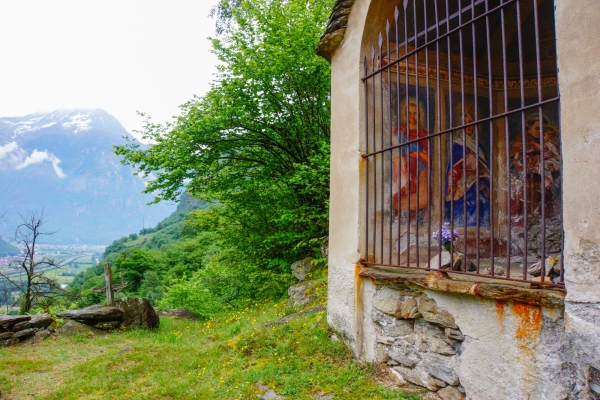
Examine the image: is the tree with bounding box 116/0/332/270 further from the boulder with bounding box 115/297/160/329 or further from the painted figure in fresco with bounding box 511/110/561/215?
the painted figure in fresco with bounding box 511/110/561/215

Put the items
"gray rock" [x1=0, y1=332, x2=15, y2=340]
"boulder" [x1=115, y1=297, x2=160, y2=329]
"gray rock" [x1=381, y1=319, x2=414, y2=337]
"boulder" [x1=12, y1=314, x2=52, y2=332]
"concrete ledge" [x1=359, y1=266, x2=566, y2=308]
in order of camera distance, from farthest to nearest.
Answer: "boulder" [x1=115, y1=297, x2=160, y2=329], "boulder" [x1=12, y1=314, x2=52, y2=332], "gray rock" [x1=0, y1=332, x2=15, y2=340], "gray rock" [x1=381, y1=319, x2=414, y2=337], "concrete ledge" [x1=359, y1=266, x2=566, y2=308]

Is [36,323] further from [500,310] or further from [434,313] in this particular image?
[500,310]

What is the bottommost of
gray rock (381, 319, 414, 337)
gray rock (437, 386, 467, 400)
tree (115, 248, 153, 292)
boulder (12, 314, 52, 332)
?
tree (115, 248, 153, 292)

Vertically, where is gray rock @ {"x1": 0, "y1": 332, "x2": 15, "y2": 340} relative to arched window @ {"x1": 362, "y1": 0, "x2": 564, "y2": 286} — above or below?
below

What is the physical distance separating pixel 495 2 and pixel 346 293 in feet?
15.4

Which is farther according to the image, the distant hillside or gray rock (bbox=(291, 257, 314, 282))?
the distant hillside

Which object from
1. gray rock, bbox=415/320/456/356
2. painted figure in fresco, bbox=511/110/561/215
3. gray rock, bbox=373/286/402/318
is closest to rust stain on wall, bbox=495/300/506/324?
gray rock, bbox=415/320/456/356

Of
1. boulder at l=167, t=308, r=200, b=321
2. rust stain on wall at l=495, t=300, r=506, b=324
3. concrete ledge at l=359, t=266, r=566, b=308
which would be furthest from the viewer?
boulder at l=167, t=308, r=200, b=321

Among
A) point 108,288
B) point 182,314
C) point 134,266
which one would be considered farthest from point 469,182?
point 134,266

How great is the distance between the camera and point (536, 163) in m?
6.02

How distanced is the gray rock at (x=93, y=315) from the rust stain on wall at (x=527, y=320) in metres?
10.6

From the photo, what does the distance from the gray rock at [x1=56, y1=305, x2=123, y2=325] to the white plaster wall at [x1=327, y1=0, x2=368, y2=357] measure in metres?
7.97

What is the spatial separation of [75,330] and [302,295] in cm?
646

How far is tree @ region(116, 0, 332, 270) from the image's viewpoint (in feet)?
33.7
